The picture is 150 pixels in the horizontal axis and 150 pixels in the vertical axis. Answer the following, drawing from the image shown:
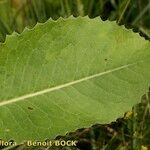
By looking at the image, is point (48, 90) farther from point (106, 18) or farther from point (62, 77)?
point (106, 18)

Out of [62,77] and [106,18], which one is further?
[106,18]

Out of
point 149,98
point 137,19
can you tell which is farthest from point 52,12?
point 149,98

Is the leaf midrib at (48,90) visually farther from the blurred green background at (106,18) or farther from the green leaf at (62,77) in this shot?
the blurred green background at (106,18)

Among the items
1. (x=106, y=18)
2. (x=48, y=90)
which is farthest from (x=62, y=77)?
(x=106, y=18)

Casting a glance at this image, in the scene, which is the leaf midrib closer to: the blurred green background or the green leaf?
the green leaf

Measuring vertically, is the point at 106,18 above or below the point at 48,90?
above

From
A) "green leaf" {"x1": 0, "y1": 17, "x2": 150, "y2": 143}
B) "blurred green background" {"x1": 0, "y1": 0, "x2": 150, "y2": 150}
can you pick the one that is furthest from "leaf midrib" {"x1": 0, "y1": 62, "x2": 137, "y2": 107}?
"blurred green background" {"x1": 0, "y1": 0, "x2": 150, "y2": 150}

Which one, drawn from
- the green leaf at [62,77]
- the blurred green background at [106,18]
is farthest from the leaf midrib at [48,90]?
the blurred green background at [106,18]
